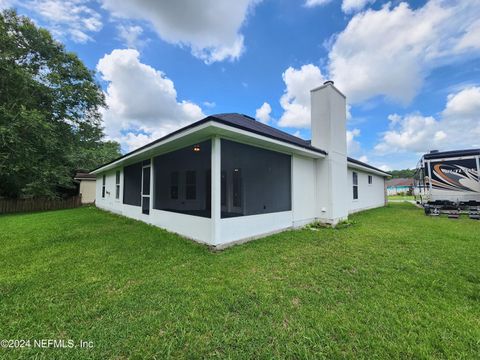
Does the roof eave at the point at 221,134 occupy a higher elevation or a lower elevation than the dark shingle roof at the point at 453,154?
lower

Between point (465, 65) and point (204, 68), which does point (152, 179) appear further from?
point (465, 65)

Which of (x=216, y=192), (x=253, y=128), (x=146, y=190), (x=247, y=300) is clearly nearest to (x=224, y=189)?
(x=146, y=190)

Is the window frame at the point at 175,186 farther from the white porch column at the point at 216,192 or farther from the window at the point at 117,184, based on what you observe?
the white porch column at the point at 216,192

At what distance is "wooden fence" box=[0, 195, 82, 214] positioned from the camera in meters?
13.6

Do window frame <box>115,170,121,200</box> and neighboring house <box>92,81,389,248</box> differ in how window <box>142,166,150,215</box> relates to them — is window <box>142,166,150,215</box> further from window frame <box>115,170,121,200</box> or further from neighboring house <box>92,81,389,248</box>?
window frame <box>115,170,121,200</box>

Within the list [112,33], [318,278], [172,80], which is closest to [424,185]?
[318,278]

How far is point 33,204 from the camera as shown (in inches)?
567

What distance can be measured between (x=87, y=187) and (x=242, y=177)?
16837 millimetres

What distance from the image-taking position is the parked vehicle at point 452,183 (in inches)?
350

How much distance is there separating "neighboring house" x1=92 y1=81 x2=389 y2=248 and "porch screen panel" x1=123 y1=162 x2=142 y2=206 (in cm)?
4

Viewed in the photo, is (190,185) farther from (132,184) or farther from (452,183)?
(452,183)

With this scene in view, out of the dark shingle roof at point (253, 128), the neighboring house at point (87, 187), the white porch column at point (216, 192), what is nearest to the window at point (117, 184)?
the dark shingle roof at point (253, 128)

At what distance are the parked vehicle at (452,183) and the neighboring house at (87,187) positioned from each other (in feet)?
74.5

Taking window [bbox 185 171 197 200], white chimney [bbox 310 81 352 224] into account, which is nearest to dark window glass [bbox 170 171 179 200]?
window [bbox 185 171 197 200]
